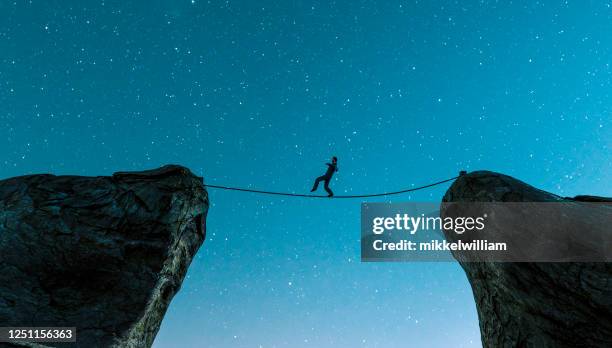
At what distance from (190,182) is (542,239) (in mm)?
10895

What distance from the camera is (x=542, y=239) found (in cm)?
1130

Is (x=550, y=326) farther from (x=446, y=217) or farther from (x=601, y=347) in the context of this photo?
(x=446, y=217)

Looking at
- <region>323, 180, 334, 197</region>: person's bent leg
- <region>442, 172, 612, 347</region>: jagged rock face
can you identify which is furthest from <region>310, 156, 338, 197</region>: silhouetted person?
<region>442, 172, 612, 347</region>: jagged rock face

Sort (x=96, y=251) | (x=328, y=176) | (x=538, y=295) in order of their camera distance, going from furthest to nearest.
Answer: (x=328, y=176) < (x=96, y=251) < (x=538, y=295)

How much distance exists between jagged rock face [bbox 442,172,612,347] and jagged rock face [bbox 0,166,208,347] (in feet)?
32.5

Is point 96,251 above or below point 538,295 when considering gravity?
Answer: above

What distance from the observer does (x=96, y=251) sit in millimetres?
11906

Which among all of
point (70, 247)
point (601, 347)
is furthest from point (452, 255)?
point (70, 247)

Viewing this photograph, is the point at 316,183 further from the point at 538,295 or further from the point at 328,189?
the point at 538,295

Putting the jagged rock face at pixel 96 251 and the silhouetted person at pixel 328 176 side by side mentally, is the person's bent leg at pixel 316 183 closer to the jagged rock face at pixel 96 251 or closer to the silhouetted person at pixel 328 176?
the silhouetted person at pixel 328 176

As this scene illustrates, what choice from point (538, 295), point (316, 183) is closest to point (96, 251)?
point (316, 183)

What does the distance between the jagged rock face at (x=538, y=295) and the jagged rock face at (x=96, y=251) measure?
32.5 ft

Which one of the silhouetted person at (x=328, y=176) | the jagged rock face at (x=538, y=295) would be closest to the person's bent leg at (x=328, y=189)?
the silhouetted person at (x=328, y=176)

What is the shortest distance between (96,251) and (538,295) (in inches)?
494
